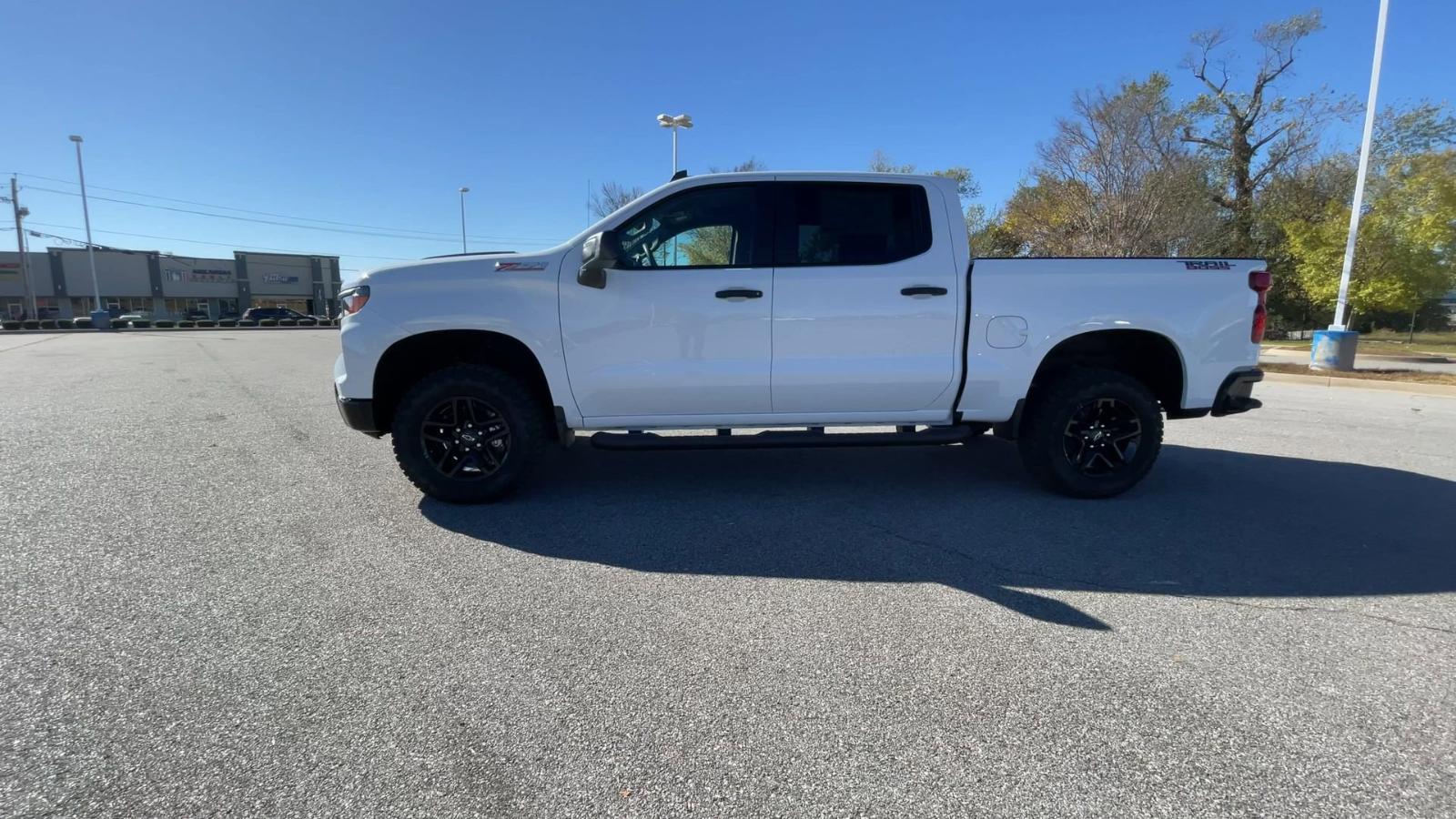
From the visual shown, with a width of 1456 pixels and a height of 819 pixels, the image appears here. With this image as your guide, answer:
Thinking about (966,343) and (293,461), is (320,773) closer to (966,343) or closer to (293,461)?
(966,343)

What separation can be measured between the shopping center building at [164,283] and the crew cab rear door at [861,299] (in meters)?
54.9

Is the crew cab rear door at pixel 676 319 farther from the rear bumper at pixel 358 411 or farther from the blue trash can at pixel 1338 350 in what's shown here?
the blue trash can at pixel 1338 350

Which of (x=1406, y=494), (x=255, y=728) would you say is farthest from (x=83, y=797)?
(x=1406, y=494)

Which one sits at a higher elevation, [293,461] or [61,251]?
[61,251]

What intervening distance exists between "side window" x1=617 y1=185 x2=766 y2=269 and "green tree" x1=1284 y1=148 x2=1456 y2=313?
22462 mm

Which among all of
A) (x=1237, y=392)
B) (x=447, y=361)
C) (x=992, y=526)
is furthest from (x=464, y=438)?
(x=1237, y=392)

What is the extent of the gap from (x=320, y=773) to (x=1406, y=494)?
6776 millimetres

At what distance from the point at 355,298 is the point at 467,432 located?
42.0 inches

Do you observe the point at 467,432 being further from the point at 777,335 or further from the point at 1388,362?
the point at 1388,362

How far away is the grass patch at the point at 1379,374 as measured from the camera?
12.6m

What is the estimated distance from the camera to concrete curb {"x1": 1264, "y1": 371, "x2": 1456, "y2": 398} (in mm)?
11422

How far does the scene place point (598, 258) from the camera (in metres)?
4.02

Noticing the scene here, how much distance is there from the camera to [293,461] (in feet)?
18.8

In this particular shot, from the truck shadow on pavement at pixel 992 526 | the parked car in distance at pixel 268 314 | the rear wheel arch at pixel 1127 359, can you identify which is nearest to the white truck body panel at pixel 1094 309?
the rear wheel arch at pixel 1127 359
